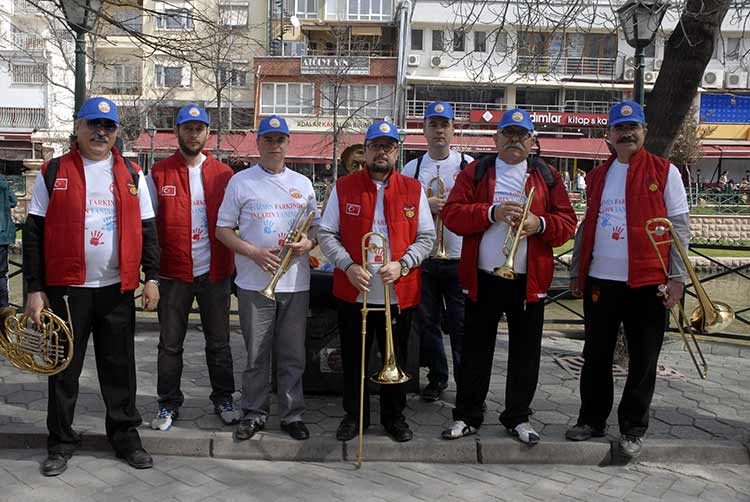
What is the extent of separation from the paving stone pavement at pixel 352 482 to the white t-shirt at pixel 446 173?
1791 mm

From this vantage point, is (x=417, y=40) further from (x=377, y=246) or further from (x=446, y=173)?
(x=377, y=246)

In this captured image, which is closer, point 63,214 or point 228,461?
point 63,214

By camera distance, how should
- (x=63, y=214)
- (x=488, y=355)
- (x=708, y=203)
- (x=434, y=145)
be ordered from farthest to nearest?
(x=708, y=203) < (x=434, y=145) < (x=488, y=355) < (x=63, y=214)

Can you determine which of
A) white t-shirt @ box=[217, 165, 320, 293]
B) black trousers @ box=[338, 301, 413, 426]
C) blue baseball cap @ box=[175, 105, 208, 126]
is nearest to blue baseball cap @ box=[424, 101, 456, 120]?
white t-shirt @ box=[217, 165, 320, 293]

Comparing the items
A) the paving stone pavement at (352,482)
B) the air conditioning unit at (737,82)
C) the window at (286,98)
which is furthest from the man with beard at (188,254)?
the air conditioning unit at (737,82)

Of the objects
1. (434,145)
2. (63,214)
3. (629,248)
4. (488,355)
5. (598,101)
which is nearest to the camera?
(63,214)

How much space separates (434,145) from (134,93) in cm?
2828

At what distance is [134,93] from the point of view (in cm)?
3095

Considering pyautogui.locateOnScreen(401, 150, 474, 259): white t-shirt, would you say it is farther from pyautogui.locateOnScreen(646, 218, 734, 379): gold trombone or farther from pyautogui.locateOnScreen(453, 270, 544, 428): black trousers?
pyautogui.locateOnScreen(646, 218, 734, 379): gold trombone

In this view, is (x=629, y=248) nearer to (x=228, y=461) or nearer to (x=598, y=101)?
(x=228, y=461)

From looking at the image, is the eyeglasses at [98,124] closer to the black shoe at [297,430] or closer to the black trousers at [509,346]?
the black shoe at [297,430]

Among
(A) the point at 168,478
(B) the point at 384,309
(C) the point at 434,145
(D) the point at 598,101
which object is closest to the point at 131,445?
(A) the point at 168,478

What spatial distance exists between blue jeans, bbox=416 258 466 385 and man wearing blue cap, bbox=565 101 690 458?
1.07m

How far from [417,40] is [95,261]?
140 feet
